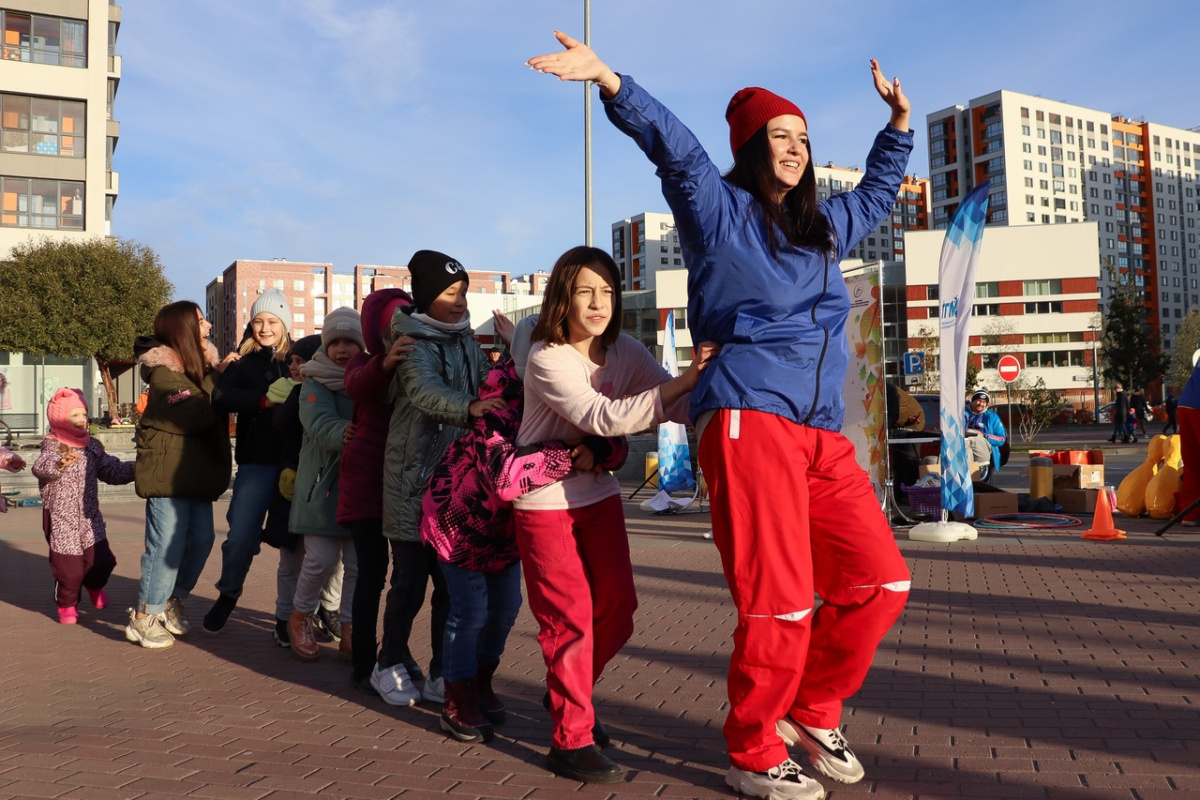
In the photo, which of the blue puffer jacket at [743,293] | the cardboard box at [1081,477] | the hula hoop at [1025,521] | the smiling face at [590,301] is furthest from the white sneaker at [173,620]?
the cardboard box at [1081,477]

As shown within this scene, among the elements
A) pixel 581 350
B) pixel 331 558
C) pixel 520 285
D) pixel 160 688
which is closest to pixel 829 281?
pixel 581 350

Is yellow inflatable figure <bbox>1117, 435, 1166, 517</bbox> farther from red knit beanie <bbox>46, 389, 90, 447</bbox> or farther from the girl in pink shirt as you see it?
red knit beanie <bbox>46, 389, 90, 447</bbox>

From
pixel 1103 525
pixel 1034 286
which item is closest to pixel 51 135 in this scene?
pixel 1103 525

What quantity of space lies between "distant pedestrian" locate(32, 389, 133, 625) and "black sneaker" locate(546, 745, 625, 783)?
447 cm

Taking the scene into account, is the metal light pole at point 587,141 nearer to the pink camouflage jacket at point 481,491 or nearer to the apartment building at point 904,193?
the pink camouflage jacket at point 481,491

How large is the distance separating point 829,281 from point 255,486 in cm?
396

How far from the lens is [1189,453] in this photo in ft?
35.6

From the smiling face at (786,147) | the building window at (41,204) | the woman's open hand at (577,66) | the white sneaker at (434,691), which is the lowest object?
the white sneaker at (434,691)

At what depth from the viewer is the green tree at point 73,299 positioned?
126 ft

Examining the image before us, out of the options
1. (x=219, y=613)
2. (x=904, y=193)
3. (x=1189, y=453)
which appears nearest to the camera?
(x=219, y=613)

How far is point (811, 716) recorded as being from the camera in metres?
3.30

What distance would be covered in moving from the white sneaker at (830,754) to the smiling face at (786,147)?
168 cm

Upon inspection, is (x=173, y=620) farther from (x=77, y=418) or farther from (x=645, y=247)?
(x=645, y=247)

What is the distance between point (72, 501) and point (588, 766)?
4.71 metres
